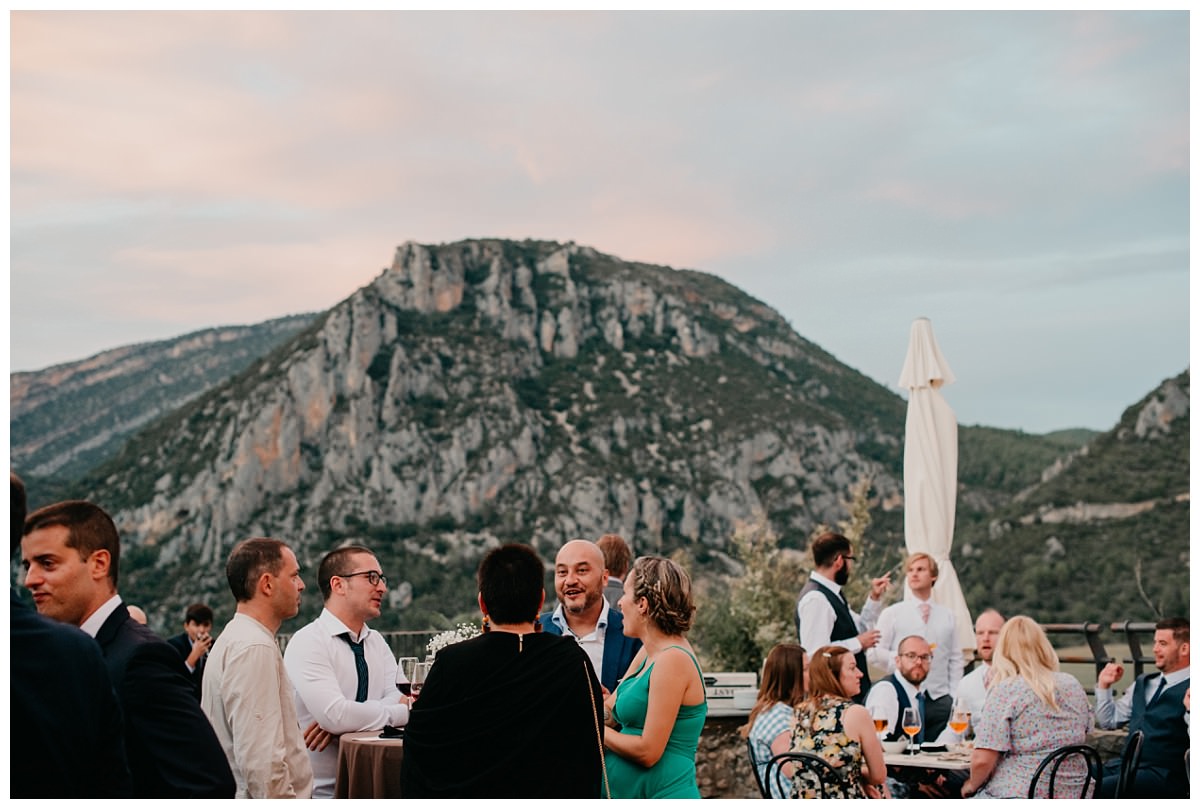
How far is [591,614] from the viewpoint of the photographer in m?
4.57

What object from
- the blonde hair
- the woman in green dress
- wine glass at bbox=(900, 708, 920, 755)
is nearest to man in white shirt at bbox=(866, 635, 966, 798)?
wine glass at bbox=(900, 708, 920, 755)

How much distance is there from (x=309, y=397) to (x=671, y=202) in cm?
3222

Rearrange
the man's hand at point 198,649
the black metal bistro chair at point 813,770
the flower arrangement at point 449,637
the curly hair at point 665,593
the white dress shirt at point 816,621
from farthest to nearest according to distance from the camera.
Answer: the man's hand at point 198,649
the white dress shirt at point 816,621
the black metal bistro chair at point 813,770
the flower arrangement at point 449,637
the curly hair at point 665,593

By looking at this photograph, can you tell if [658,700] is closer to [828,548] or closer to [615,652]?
[615,652]

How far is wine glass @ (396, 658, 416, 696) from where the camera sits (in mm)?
3975

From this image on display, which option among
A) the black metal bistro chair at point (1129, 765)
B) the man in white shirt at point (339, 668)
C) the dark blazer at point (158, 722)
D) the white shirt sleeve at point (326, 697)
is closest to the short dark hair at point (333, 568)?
the man in white shirt at point (339, 668)

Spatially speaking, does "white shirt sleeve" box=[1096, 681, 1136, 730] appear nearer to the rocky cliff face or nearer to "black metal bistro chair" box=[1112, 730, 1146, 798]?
"black metal bistro chair" box=[1112, 730, 1146, 798]

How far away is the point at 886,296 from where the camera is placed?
40.9 m

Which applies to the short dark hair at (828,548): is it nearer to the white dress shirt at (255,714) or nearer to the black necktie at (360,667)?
the black necktie at (360,667)

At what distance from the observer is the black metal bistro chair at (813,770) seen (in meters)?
4.31

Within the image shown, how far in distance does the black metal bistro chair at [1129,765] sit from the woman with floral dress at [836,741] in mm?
1093

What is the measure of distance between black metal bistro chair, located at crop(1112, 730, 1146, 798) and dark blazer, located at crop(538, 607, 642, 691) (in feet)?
7.00
